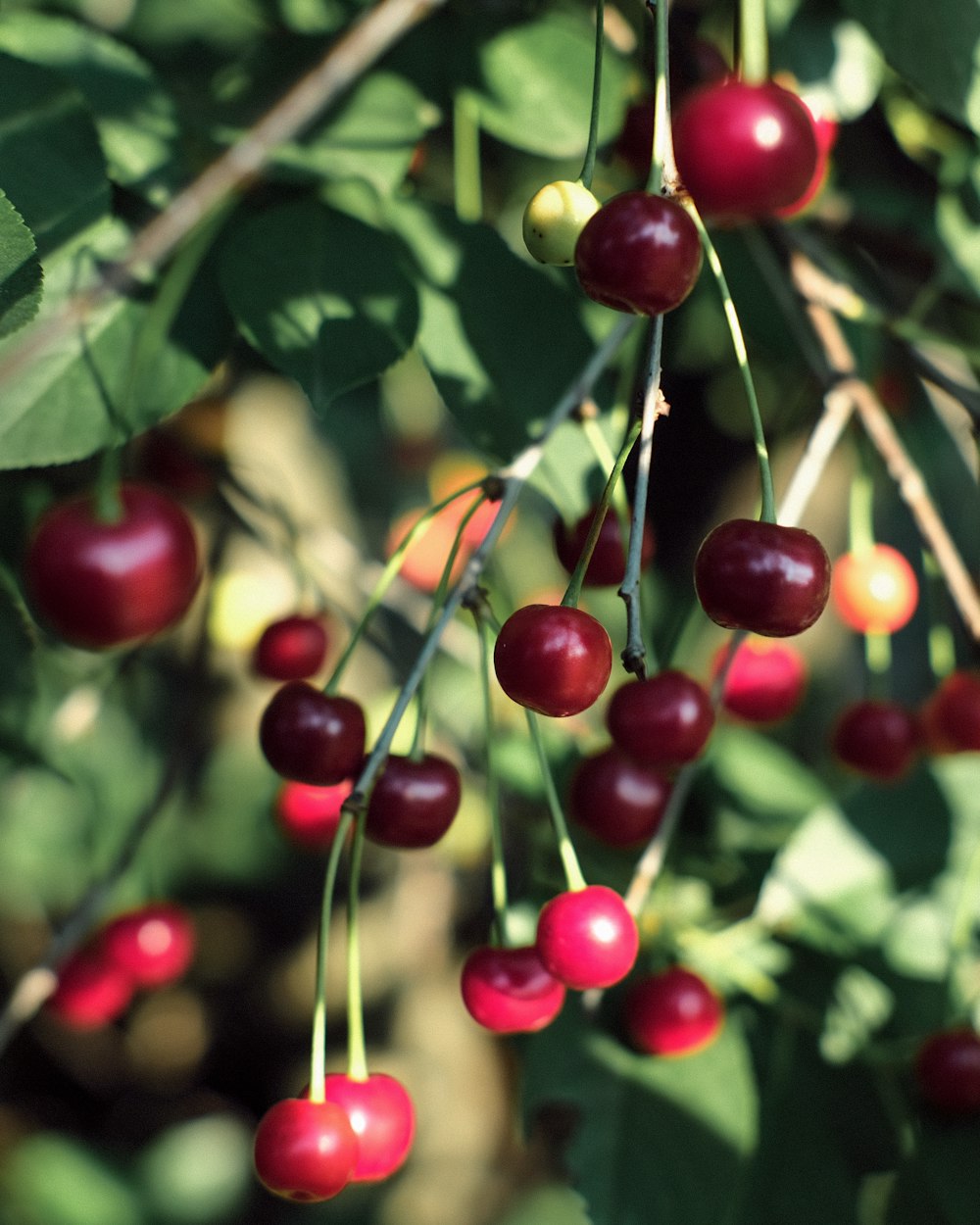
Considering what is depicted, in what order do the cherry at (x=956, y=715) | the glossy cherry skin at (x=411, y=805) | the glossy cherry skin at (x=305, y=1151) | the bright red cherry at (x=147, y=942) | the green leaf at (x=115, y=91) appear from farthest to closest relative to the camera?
the bright red cherry at (x=147, y=942) < the cherry at (x=956, y=715) < the green leaf at (x=115, y=91) < the glossy cherry skin at (x=411, y=805) < the glossy cherry skin at (x=305, y=1151)

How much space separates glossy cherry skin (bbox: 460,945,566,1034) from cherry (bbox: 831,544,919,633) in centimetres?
63

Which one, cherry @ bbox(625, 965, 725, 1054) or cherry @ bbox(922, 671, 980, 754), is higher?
cherry @ bbox(922, 671, 980, 754)

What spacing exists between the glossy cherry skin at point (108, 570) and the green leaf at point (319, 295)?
0.14m

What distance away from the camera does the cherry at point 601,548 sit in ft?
2.61

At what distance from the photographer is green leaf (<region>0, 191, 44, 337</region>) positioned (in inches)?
24.4

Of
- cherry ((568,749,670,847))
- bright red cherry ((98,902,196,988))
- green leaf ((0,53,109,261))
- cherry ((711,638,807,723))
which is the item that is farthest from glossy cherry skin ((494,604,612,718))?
bright red cherry ((98,902,196,988))

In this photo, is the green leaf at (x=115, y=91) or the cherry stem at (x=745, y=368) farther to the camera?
the green leaf at (x=115, y=91)

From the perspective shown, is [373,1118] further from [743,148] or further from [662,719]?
[743,148]

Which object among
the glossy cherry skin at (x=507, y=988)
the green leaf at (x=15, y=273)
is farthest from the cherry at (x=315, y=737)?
the green leaf at (x=15, y=273)

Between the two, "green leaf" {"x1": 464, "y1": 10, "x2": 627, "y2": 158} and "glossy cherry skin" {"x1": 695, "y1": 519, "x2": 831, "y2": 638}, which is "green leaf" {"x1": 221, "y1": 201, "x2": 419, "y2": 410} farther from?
"glossy cherry skin" {"x1": 695, "y1": 519, "x2": 831, "y2": 638}

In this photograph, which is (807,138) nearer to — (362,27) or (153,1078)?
(362,27)

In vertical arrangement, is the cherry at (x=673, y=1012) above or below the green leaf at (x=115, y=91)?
below

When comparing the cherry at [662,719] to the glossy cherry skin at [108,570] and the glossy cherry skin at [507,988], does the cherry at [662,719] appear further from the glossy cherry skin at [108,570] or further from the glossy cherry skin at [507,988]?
the glossy cherry skin at [108,570]

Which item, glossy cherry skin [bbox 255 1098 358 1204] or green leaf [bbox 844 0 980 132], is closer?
glossy cherry skin [bbox 255 1098 358 1204]
